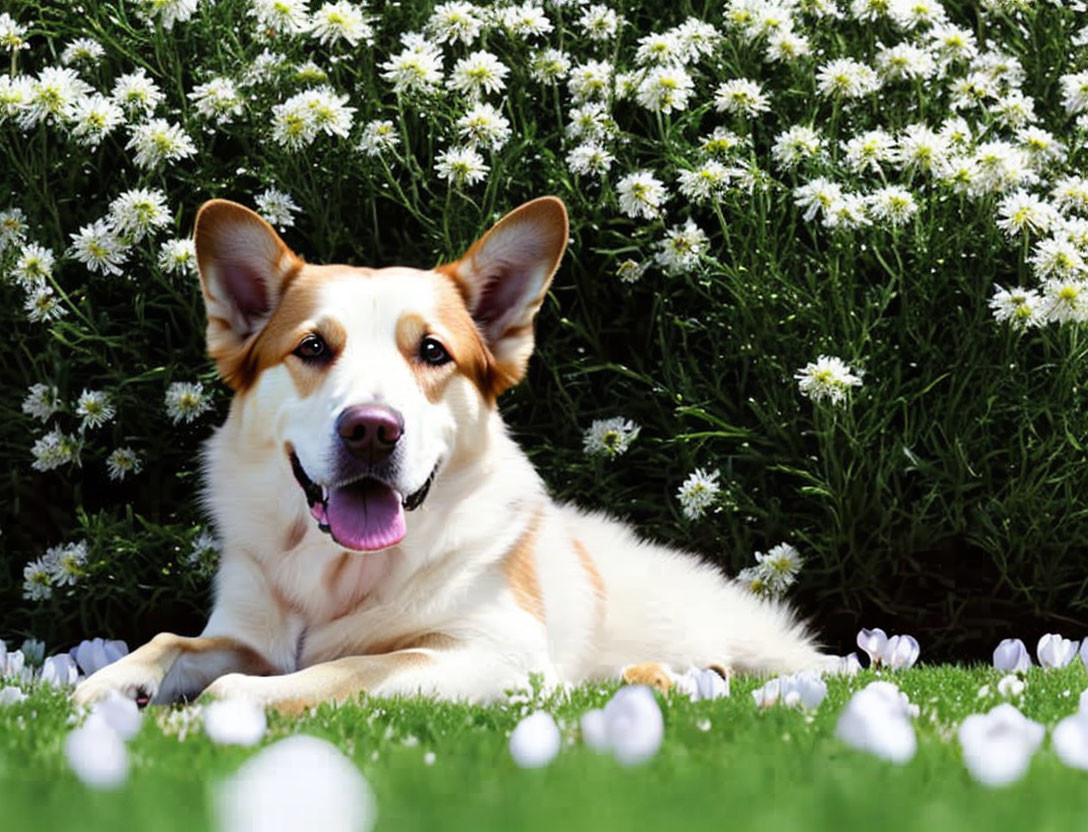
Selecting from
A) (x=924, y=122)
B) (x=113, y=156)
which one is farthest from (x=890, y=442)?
(x=113, y=156)

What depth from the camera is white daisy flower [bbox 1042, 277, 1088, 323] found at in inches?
180

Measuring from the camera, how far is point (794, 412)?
4863 millimetres

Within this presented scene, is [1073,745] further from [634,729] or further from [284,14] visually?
[284,14]

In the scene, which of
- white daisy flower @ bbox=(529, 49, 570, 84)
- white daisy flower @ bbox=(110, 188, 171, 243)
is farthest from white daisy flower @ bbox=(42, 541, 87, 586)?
white daisy flower @ bbox=(529, 49, 570, 84)

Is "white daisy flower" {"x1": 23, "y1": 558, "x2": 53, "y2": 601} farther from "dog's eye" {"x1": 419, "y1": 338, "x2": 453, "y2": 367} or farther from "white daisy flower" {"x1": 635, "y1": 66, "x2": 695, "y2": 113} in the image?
"white daisy flower" {"x1": 635, "y1": 66, "x2": 695, "y2": 113}

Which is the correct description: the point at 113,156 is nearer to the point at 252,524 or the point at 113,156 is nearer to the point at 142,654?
the point at 252,524

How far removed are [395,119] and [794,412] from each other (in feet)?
5.57

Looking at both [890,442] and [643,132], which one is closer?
[890,442]

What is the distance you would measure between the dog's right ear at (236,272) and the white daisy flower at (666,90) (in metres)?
1.45

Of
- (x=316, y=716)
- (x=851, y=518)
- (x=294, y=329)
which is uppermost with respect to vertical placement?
(x=294, y=329)

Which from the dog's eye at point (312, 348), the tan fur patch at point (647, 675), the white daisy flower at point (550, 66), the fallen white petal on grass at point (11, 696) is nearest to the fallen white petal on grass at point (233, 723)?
the fallen white petal on grass at point (11, 696)

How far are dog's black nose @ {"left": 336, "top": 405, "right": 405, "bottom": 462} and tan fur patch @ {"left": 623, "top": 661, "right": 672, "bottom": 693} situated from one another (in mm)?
1001

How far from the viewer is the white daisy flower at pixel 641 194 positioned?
480 cm

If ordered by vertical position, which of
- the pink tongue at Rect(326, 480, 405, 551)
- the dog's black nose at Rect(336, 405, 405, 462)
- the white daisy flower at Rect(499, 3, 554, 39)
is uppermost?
the white daisy flower at Rect(499, 3, 554, 39)
